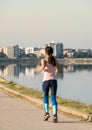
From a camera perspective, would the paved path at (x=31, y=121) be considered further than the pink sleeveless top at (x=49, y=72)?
No

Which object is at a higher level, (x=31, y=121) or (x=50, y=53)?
(x=50, y=53)

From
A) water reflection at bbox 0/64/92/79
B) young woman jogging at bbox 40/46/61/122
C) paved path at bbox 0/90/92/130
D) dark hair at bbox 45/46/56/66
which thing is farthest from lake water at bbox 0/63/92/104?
dark hair at bbox 45/46/56/66

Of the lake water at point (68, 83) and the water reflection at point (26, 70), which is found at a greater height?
the lake water at point (68, 83)

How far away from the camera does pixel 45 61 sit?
10.5 meters

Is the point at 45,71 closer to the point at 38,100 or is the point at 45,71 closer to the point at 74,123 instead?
the point at 74,123

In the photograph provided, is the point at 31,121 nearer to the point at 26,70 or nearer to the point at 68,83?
the point at 68,83

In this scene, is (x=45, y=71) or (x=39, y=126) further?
(x=45, y=71)

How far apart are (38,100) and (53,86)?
4.74 meters

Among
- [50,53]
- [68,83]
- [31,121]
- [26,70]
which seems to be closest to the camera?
[50,53]

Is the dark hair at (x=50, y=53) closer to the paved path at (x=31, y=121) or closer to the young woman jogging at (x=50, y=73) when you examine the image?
the young woman jogging at (x=50, y=73)

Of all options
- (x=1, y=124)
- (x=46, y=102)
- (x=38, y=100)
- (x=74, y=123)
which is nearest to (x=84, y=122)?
(x=74, y=123)

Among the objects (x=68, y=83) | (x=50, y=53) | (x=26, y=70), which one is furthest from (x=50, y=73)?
(x=26, y=70)

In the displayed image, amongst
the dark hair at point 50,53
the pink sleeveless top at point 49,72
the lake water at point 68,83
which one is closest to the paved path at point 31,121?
the pink sleeveless top at point 49,72

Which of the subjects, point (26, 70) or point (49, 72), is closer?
point (49, 72)
